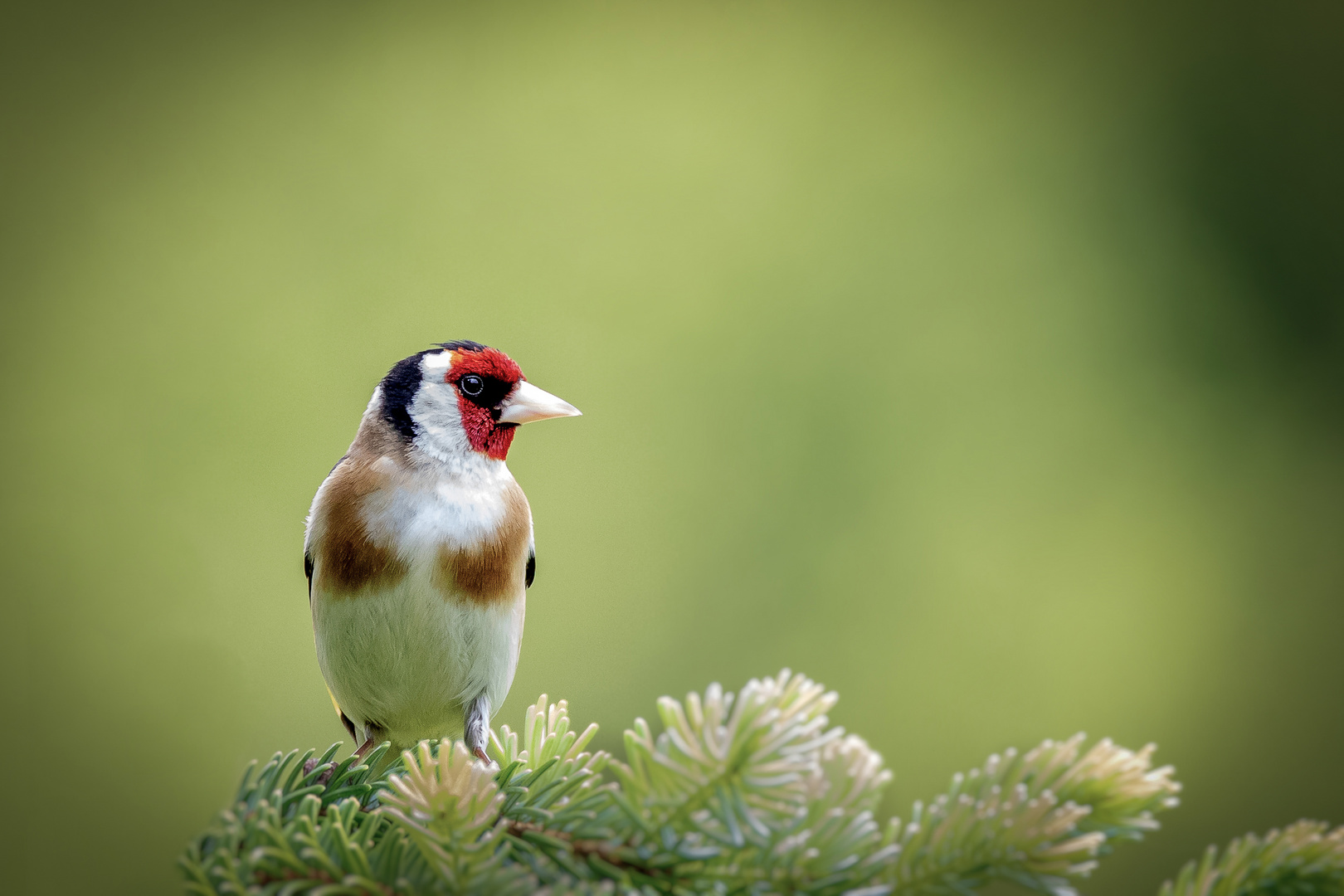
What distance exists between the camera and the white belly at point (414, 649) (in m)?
1.62

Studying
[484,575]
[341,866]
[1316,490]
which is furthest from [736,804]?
[1316,490]

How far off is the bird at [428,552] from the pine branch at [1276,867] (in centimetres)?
110

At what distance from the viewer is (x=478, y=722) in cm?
179

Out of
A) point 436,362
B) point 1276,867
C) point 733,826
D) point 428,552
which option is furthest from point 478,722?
point 1276,867

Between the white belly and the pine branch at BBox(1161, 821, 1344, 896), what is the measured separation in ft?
3.63

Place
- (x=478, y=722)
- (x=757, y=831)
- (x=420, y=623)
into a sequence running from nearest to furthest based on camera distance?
(x=757, y=831) < (x=420, y=623) < (x=478, y=722)

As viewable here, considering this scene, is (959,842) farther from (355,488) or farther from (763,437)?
(763,437)

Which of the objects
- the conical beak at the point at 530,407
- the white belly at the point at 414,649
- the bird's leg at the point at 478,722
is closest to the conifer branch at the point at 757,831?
the white belly at the point at 414,649

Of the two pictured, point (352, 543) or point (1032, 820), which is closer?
point (1032, 820)

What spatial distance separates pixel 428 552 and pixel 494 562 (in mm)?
118

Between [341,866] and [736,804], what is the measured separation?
367 mm

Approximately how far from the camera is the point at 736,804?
2.73 feet

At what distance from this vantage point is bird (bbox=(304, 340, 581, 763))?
163 cm

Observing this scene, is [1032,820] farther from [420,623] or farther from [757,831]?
[420,623]
